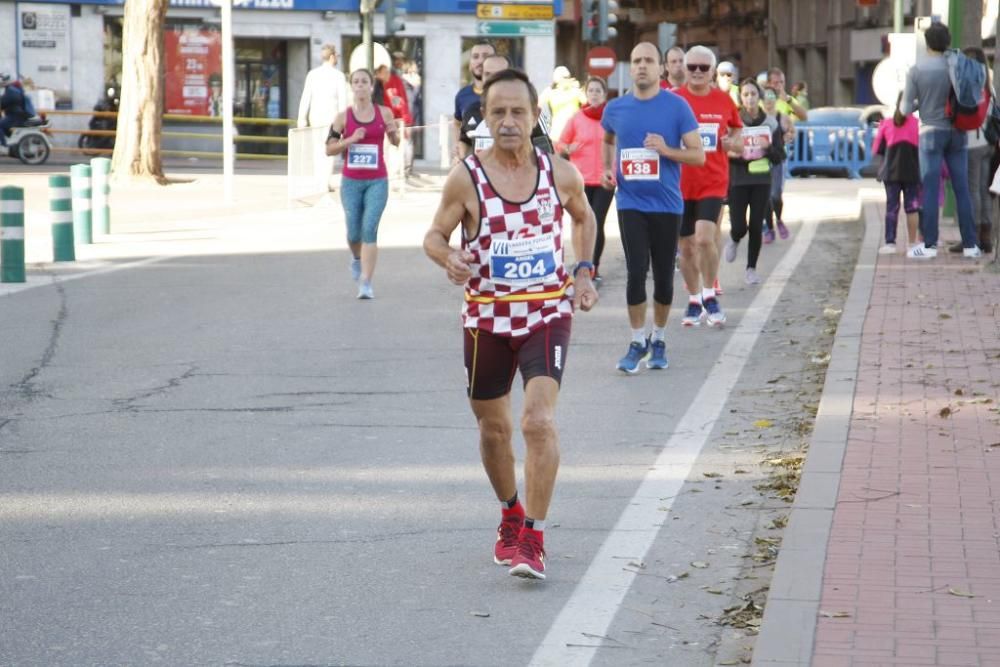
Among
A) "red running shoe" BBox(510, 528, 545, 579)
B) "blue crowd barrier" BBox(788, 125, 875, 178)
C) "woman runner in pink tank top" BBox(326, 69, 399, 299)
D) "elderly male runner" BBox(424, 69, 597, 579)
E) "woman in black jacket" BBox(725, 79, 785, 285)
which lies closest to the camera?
"red running shoe" BBox(510, 528, 545, 579)

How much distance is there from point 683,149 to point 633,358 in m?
1.25

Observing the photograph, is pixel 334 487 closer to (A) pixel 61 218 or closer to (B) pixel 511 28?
(A) pixel 61 218

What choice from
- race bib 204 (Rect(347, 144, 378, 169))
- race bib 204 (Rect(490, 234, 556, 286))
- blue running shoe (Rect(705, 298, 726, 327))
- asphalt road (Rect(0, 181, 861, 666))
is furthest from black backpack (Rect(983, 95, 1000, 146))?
race bib 204 (Rect(490, 234, 556, 286))

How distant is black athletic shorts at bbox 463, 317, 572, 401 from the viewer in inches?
241

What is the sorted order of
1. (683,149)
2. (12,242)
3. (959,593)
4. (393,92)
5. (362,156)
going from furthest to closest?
(393,92) → (12,242) → (362,156) → (683,149) → (959,593)

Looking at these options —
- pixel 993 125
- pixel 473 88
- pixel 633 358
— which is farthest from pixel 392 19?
pixel 633 358

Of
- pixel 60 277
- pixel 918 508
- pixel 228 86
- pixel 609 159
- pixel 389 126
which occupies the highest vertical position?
pixel 228 86

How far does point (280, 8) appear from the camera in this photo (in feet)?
132

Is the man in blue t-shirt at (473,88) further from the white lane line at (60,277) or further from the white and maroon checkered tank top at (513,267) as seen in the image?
the white and maroon checkered tank top at (513,267)

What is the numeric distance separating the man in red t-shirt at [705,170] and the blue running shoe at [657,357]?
134 cm

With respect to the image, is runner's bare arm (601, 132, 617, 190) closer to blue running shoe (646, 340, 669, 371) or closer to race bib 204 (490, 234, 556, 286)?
blue running shoe (646, 340, 669, 371)

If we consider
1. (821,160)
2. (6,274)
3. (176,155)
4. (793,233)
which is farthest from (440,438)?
(176,155)

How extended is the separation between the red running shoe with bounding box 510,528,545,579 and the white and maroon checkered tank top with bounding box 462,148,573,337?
26.7 inches

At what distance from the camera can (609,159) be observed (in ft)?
36.5
